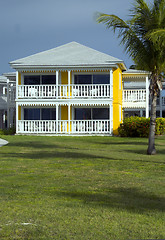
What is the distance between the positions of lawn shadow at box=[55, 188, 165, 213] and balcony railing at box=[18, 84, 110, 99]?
20.8 m

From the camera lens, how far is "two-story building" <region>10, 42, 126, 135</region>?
29.6 m

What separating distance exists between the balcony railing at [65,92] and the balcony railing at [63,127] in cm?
183

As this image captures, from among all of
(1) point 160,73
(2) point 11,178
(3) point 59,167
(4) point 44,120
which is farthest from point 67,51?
(2) point 11,178

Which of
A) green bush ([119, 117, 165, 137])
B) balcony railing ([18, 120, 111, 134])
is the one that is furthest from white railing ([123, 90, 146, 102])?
green bush ([119, 117, 165, 137])

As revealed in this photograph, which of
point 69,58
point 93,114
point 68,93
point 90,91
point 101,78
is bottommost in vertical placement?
point 93,114

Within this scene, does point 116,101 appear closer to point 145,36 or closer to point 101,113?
point 101,113

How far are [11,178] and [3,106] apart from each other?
2769 centimetres

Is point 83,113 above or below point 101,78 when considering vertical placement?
below

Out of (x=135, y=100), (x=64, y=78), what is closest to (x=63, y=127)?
(x=64, y=78)

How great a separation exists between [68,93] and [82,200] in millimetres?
22267

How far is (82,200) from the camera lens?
7.80 m

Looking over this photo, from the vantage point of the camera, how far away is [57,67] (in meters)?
29.8

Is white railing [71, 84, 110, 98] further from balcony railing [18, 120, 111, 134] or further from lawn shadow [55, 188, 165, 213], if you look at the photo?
lawn shadow [55, 188, 165, 213]

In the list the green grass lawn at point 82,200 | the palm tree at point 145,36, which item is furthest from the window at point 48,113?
the green grass lawn at point 82,200
